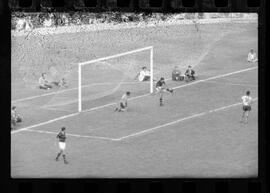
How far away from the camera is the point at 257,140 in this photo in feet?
41.0

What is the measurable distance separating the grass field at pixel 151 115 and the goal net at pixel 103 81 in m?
0.07

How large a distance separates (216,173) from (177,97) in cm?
548

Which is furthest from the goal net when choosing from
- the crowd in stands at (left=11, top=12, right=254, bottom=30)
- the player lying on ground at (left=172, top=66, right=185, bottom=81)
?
the crowd in stands at (left=11, top=12, right=254, bottom=30)

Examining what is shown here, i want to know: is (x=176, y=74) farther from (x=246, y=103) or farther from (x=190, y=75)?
(x=246, y=103)

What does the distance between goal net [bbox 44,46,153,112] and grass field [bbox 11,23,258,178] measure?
70 millimetres

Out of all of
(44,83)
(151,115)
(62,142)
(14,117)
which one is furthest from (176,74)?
(62,142)

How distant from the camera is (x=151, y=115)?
57.0ft

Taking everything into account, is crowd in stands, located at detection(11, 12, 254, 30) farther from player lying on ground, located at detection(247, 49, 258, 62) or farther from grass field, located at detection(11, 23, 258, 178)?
player lying on ground, located at detection(247, 49, 258, 62)

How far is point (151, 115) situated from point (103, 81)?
100cm

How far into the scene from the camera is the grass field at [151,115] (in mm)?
13078

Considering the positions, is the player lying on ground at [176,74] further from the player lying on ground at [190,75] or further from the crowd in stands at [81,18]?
the crowd in stands at [81,18]

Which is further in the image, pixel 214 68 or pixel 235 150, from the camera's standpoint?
pixel 214 68
